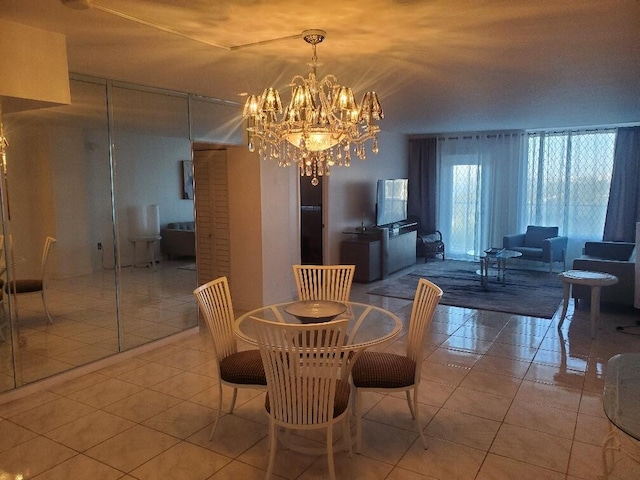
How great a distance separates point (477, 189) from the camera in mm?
8844

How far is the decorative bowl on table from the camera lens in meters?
2.75

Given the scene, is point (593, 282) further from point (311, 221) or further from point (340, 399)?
point (311, 221)

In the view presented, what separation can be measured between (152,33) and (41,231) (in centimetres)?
176

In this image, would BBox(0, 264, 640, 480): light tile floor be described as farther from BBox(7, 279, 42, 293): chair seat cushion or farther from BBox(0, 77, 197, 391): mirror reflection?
BBox(7, 279, 42, 293): chair seat cushion

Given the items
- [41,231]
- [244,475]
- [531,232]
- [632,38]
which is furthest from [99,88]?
[531,232]

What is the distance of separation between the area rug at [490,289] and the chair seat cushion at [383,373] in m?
3.22

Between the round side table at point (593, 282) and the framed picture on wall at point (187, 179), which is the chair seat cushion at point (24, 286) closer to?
the framed picture on wall at point (187, 179)

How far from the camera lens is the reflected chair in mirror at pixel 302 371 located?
219cm

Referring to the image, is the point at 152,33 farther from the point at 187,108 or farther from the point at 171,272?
the point at 171,272

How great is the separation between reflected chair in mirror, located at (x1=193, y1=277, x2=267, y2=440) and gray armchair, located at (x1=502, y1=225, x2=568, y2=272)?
5.99m

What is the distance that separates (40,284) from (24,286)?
6.0 inches

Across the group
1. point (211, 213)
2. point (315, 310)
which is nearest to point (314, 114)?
point (315, 310)

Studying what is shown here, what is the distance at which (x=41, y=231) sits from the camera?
141 inches

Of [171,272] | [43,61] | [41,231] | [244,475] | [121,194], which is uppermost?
[43,61]
